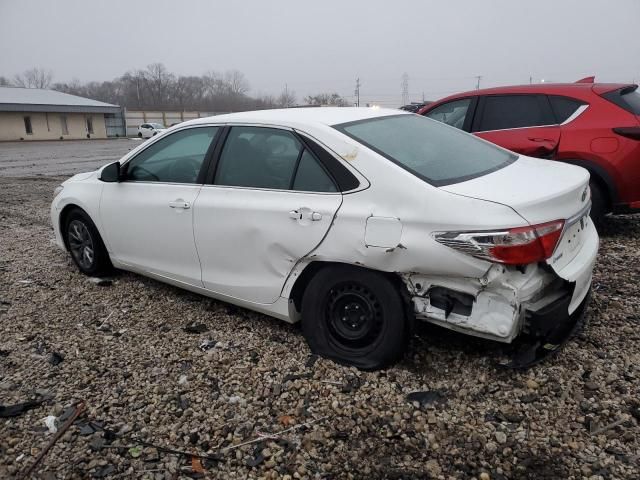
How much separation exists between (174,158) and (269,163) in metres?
1.04

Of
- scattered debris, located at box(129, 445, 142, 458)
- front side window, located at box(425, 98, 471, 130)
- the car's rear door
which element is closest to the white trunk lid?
scattered debris, located at box(129, 445, 142, 458)

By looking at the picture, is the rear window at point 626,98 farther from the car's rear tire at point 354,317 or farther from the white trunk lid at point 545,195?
the car's rear tire at point 354,317

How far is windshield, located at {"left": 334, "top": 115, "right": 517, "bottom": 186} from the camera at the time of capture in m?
2.88

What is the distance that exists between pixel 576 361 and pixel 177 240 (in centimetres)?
281

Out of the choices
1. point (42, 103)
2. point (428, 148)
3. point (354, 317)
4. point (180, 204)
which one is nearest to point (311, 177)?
point (428, 148)

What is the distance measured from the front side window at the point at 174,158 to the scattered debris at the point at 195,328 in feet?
3.55

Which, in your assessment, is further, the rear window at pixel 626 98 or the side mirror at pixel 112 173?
the rear window at pixel 626 98

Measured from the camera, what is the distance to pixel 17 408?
280cm

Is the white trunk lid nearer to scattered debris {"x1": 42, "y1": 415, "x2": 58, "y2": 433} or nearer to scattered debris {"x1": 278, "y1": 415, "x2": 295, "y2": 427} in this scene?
scattered debris {"x1": 278, "y1": 415, "x2": 295, "y2": 427}

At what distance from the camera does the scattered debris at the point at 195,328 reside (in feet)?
12.0

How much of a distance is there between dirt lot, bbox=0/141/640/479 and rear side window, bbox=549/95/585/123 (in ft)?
6.99

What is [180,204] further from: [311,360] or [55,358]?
[311,360]

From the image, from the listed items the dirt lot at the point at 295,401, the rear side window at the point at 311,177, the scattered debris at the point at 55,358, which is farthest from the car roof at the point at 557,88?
the scattered debris at the point at 55,358

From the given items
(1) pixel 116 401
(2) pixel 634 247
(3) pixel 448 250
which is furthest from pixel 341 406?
(2) pixel 634 247
